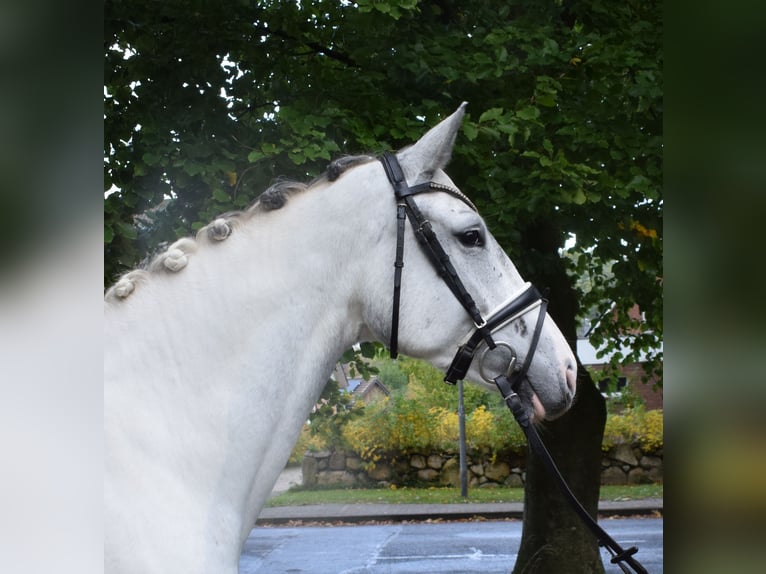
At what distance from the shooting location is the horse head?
6.81ft

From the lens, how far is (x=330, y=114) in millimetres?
4746

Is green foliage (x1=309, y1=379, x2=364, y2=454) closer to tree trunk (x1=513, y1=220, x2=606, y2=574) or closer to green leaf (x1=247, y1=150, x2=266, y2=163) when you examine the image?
tree trunk (x1=513, y1=220, x2=606, y2=574)

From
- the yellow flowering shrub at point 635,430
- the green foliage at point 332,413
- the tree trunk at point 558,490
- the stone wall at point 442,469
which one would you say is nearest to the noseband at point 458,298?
the green foliage at point 332,413

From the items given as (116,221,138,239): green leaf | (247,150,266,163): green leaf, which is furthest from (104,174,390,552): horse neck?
(247,150,266,163): green leaf

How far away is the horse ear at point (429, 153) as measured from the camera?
2.12 metres

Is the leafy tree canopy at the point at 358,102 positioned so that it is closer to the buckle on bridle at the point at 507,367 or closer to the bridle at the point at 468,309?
the bridle at the point at 468,309

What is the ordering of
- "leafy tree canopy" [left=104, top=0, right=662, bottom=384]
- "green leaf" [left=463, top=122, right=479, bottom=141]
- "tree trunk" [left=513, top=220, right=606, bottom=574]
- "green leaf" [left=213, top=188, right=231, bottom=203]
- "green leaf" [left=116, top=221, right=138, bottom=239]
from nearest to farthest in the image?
"green leaf" [left=116, top=221, right=138, bottom=239]
"green leaf" [left=463, top=122, right=479, bottom=141]
"green leaf" [left=213, top=188, right=231, bottom=203]
"leafy tree canopy" [left=104, top=0, right=662, bottom=384]
"tree trunk" [left=513, top=220, right=606, bottom=574]

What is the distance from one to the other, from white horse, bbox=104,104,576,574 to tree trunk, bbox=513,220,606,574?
14.5 ft

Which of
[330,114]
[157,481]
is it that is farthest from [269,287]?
[330,114]

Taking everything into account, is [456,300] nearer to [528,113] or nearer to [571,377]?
[571,377]

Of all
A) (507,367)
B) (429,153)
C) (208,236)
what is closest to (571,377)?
(507,367)

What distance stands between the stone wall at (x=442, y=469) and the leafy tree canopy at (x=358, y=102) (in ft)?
30.4
